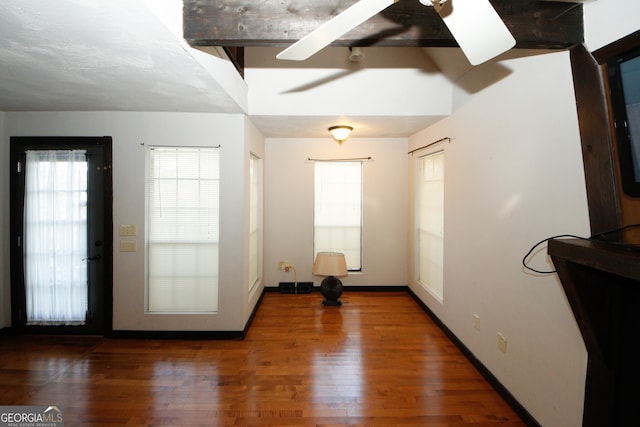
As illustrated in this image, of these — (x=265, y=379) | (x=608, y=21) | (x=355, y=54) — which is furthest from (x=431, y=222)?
(x=265, y=379)

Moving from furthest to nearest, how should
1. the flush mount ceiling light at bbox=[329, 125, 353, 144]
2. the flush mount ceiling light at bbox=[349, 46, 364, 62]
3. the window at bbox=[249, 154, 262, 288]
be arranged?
the window at bbox=[249, 154, 262, 288]
the flush mount ceiling light at bbox=[329, 125, 353, 144]
the flush mount ceiling light at bbox=[349, 46, 364, 62]

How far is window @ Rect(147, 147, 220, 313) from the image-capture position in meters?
2.95

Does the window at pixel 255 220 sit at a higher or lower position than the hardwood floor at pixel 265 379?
higher

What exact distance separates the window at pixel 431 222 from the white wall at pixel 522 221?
0.57 meters

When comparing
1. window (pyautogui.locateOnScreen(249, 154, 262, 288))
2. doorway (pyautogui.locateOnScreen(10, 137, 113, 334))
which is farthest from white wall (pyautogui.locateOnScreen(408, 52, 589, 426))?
doorway (pyautogui.locateOnScreen(10, 137, 113, 334))

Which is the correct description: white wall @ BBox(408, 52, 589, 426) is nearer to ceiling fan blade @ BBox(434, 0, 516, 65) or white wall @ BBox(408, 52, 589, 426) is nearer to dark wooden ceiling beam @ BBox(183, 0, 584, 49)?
dark wooden ceiling beam @ BBox(183, 0, 584, 49)

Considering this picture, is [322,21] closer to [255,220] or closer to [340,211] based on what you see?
[255,220]

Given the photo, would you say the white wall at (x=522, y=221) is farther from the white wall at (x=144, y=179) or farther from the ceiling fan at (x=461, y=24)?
the white wall at (x=144, y=179)

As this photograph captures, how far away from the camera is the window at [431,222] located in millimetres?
3374

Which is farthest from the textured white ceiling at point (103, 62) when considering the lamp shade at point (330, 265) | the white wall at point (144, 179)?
the lamp shade at point (330, 265)

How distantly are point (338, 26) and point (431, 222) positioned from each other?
2984 mm

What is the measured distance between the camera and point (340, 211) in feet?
14.4

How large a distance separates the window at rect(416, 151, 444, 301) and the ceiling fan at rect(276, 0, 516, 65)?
2169 mm

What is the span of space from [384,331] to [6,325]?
13.4ft
